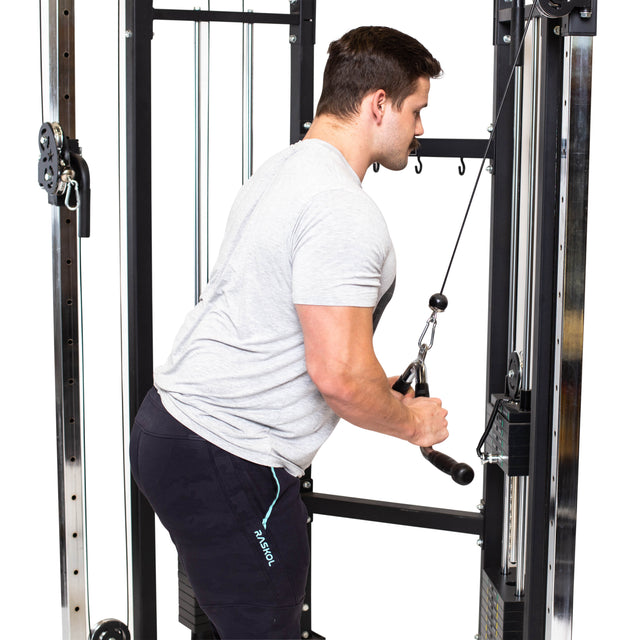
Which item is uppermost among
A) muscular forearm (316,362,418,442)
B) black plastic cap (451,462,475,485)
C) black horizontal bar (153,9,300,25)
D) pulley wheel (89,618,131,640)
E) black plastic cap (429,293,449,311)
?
black horizontal bar (153,9,300,25)

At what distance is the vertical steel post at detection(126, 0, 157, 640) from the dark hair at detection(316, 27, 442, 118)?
69 cm

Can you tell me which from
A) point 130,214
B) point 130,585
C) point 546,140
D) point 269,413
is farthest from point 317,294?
point 130,585

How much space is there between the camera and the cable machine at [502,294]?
2164 millimetres

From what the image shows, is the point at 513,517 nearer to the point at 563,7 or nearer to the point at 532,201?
the point at 532,201

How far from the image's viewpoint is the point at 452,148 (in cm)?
270

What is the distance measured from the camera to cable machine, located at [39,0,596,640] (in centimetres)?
216

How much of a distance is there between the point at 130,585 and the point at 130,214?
108cm

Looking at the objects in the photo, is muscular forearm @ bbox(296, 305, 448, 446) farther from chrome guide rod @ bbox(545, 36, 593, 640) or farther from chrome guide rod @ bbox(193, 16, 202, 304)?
chrome guide rod @ bbox(193, 16, 202, 304)

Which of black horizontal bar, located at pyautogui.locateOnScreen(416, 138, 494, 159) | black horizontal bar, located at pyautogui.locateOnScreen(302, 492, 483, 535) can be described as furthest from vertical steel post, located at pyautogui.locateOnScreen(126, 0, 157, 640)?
black horizontal bar, located at pyautogui.locateOnScreen(416, 138, 494, 159)

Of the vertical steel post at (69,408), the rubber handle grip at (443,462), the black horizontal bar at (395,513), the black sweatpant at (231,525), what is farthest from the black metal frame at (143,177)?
the rubber handle grip at (443,462)

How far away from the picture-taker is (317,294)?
6.30ft

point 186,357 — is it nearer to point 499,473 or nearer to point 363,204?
point 363,204

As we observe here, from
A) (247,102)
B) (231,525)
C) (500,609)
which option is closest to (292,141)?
(247,102)

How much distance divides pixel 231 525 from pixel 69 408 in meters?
0.65
